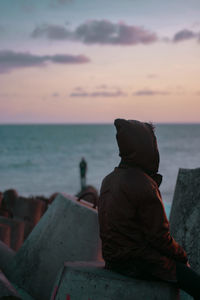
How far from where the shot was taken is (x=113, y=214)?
8.06 feet

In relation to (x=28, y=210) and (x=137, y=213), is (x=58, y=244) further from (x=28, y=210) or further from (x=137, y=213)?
(x=28, y=210)

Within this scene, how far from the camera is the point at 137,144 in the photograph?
2477 mm

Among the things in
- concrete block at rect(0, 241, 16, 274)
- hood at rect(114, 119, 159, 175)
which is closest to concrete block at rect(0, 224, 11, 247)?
concrete block at rect(0, 241, 16, 274)

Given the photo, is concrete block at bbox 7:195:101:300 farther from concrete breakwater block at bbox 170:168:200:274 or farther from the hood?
the hood

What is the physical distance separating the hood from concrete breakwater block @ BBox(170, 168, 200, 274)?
124 cm

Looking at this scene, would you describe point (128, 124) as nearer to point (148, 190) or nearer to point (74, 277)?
point (148, 190)

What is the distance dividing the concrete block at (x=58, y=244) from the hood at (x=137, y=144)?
128cm

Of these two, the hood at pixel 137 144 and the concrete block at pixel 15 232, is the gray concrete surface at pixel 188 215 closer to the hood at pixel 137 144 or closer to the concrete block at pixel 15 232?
the hood at pixel 137 144

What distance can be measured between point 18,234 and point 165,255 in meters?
2.86

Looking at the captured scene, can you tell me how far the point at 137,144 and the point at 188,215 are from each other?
4.72 feet

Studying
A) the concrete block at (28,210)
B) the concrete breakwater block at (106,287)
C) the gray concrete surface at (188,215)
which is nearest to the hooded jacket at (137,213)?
the concrete breakwater block at (106,287)

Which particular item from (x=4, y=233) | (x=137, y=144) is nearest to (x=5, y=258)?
(x=4, y=233)

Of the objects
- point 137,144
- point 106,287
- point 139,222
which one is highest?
point 137,144

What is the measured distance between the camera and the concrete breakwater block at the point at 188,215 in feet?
11.5
